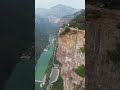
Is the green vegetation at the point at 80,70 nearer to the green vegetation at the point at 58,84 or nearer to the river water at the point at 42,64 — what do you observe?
the green vegetation at the point at 58,84

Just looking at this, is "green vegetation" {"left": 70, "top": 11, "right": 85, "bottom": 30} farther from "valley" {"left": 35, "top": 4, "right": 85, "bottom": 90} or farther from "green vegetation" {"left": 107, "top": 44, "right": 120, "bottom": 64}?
"green vegetation" {"left": 107, "top": 44, "right": 120, "bottom": 64}

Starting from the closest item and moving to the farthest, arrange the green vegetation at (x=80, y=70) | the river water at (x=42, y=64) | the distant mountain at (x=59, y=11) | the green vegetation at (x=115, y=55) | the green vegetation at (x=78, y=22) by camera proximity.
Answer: the river water at (x=42, y=64) < the green vegetation at (x=115, y=55) < the distant mountain at (x=59, y=11) < the green vegetation at (x=80, y=70) < the green vegetation at (x=78, y=22)

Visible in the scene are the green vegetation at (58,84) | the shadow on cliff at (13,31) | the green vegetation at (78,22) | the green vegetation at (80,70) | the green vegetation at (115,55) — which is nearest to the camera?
the shadow on cliff at (13,31)

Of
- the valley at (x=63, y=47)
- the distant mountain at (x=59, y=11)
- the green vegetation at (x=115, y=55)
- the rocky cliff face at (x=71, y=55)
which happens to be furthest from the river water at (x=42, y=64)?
the green vegetation at (x=115, y=55)

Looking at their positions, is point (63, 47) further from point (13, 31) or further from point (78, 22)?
point (13, 31)

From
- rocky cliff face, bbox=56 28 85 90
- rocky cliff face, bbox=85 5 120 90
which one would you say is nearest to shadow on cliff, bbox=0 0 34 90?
rocky cliff face, bbox=85 5 120 90

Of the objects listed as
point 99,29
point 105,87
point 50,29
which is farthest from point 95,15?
point 105,87
